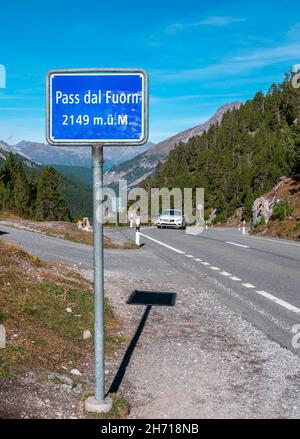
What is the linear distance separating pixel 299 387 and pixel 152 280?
278 inches

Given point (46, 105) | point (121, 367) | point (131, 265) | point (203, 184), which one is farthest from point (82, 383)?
point (203, 184)

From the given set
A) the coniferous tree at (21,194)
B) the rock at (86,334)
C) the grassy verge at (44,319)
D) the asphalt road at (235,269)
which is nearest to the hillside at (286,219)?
the asphalt road at (235,269)

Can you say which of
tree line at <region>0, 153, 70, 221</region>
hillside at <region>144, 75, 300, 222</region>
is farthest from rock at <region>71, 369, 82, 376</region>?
tree line at <region>0, 153, 70, 221</region>

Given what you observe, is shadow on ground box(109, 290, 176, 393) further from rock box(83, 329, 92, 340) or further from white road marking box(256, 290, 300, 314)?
white road marking box(256, 290, 300, 314)

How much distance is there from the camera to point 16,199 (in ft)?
366

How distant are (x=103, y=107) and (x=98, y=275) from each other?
4.33 feet

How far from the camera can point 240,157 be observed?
404 feet

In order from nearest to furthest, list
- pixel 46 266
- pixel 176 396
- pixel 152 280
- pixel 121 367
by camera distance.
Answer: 1. pixel 176 396
2. pixel 121 367
3. pixel 46 266
4. pixel 152 280

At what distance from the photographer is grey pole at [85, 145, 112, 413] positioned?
4145mm

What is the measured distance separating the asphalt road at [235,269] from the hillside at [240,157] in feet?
173

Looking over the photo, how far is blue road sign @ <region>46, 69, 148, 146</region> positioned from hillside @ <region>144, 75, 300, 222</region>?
2648 inches

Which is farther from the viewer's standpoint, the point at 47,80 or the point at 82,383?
the point at 82,383
